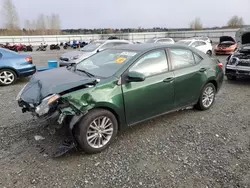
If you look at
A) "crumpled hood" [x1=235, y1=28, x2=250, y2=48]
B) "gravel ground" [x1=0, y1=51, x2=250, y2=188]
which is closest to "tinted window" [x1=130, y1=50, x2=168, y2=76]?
"gravel ground" [x1=0, y1=51, x2=250, y2=188]

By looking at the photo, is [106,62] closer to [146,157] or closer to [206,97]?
[146,157]

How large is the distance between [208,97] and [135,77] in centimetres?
228

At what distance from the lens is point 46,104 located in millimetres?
2832

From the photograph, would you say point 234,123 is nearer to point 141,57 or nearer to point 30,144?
point 141,57

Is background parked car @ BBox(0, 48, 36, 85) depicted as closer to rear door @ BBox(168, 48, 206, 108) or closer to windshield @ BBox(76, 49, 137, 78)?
windshield @ BBox(76, 49, 137, 78)

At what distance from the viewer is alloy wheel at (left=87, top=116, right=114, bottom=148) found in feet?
9.75

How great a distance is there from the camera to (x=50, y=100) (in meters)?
2.83

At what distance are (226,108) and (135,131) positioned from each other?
7.92 ft

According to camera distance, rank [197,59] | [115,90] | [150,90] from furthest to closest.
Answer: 1. [197,59]
2. [150,90]
3. [115,90]

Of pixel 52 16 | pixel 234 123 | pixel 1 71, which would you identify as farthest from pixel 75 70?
pixel 52 16

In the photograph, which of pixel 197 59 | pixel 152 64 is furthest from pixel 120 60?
pixel 197 59

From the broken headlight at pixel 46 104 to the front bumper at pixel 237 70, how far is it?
6185 mm

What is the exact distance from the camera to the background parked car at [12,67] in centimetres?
698

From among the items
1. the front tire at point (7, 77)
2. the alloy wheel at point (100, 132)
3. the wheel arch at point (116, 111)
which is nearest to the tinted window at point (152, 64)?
the wheel arch at point (116, 111)
